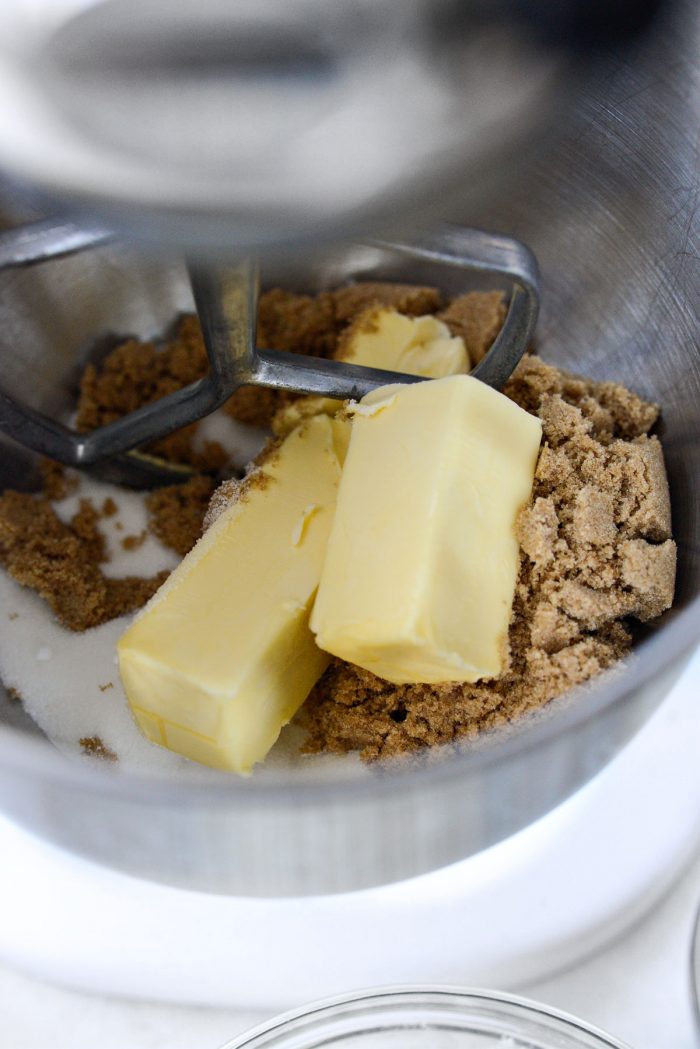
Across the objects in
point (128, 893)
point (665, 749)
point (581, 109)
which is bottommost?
point (128, 893)

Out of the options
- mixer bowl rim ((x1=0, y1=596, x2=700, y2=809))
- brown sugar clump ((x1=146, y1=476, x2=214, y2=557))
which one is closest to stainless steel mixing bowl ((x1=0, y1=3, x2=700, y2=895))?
mixer bowl rim ((x1=0, y1=596, x2=700, y2=809))

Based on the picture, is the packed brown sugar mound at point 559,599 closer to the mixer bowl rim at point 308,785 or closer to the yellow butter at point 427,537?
the yellow butter at point 427,537

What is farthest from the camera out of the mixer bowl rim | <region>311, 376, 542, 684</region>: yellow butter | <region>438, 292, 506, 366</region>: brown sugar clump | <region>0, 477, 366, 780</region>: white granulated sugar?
<region>438, 292, 506, 366</region>: brown sugar clump

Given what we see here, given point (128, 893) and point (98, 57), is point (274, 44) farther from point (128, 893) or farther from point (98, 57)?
point (128, 893)

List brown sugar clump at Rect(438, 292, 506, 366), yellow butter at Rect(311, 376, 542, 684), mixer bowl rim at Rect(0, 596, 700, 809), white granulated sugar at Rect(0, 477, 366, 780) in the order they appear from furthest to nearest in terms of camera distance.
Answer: brown sugar clump at Rect(438, 292, 506, 366) → white granulated sugar at Rect(0, 477, 366, 780) → yellow butter at Rect(311, 376, 542, 684) → mixer bowl rim at Rect(0, 596, 700, 809)

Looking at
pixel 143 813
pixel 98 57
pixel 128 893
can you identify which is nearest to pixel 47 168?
pixel 98 57

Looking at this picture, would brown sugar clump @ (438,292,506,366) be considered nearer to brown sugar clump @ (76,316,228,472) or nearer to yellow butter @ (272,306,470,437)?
yellow butter @ (272,306,470,437)

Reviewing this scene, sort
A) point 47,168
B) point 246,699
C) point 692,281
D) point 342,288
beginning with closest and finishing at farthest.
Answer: point 47,168, point 246,699, point 692,281, point 342,288
